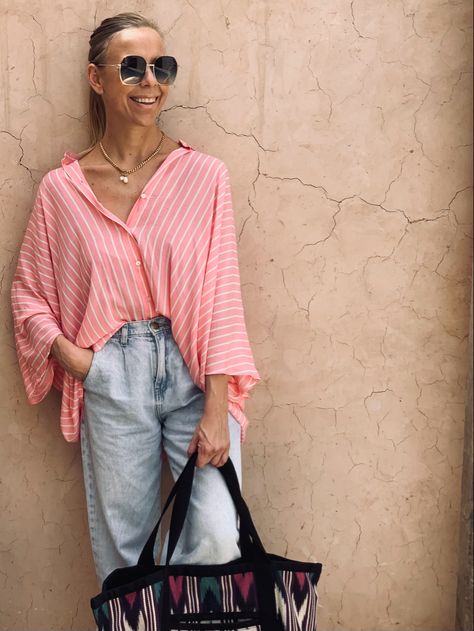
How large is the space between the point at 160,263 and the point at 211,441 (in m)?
0.53

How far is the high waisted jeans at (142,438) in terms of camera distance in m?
2.30

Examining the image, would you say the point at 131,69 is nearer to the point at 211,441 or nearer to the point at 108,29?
the point at 108,29

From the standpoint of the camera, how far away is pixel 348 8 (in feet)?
8.49

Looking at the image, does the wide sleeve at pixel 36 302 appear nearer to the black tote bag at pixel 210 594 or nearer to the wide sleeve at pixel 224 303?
the wide sleeve at pixel 224 303

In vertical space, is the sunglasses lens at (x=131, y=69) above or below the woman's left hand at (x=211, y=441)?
above

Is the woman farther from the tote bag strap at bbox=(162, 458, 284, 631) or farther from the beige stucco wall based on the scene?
the beige stucco wall

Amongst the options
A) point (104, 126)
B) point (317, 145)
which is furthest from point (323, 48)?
point (104, 126)

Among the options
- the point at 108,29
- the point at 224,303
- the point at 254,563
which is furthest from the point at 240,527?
the point at 108,29

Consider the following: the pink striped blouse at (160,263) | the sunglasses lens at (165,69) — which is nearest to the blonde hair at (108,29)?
the sunglasses lens at (165,69)

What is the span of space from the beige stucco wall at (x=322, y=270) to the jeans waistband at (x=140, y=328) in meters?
0.44

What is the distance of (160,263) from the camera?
7.71 ft

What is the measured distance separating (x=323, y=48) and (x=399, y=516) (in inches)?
63.2

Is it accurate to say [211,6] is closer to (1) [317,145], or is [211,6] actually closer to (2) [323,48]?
(2) [323,48]

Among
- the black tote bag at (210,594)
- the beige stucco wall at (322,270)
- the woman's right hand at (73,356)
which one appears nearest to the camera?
the black tote bag at (210,594)
